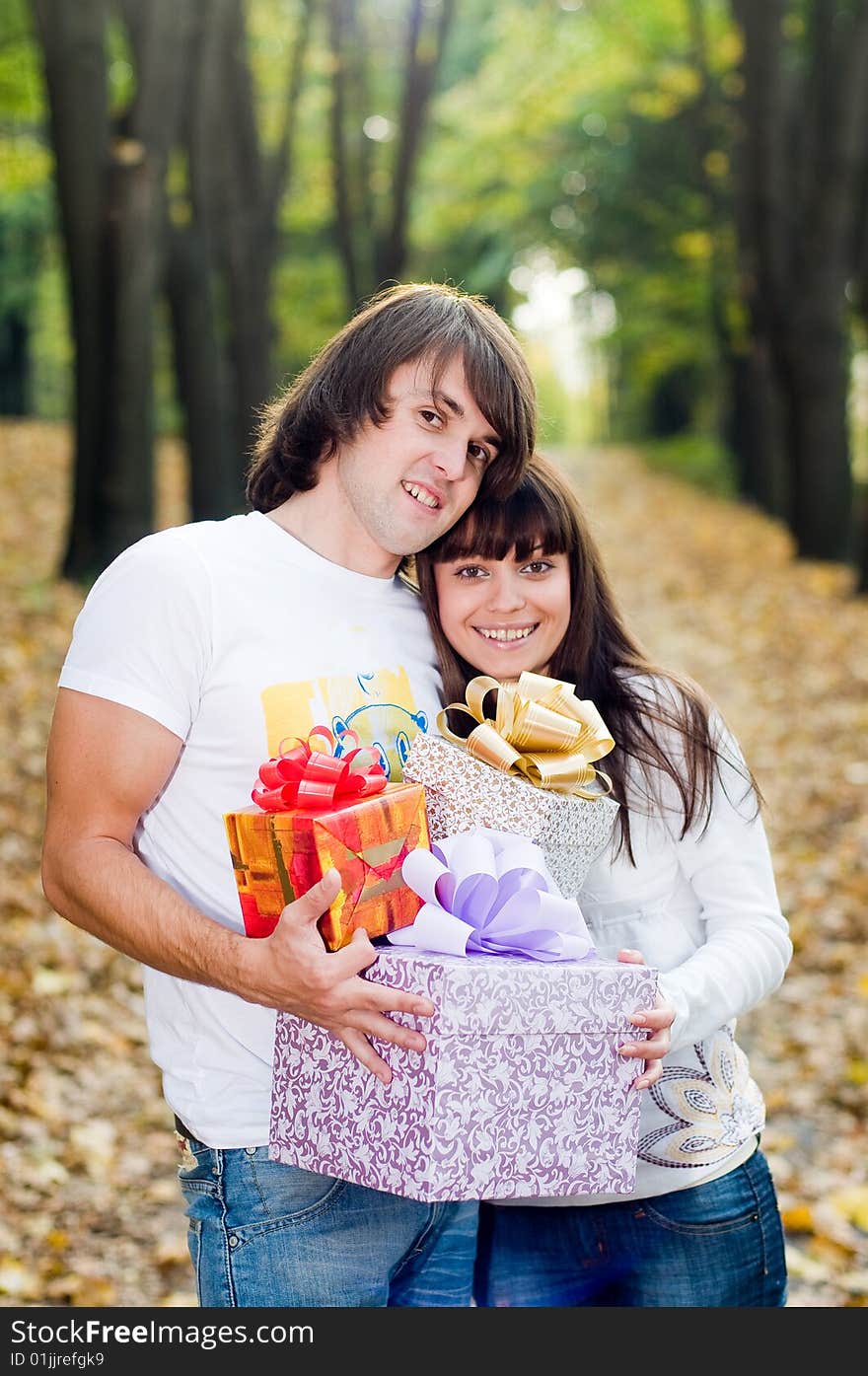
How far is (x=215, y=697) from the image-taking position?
240 centimetres

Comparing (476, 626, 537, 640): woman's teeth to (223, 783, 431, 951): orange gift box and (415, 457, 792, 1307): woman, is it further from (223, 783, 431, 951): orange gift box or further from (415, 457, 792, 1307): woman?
(223, 783, 431, 951): orange gift box

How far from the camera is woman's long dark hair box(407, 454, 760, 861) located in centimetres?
261

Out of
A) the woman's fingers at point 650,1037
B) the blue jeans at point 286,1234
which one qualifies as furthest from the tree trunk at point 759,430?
the blue jeans at point 286,1234

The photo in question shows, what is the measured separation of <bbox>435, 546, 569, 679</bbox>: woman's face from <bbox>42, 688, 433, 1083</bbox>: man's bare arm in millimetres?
660

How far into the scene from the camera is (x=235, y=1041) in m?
2.39

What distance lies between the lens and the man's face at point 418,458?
2619 millimetres

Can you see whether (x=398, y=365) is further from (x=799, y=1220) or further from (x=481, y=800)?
(x=799, y=1220)

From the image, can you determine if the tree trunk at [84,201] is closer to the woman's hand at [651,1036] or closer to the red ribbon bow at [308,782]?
the red ribbon bow at [308,782]

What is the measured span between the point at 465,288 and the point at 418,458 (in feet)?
20.8

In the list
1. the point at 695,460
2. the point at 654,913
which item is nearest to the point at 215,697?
the point at 654,913

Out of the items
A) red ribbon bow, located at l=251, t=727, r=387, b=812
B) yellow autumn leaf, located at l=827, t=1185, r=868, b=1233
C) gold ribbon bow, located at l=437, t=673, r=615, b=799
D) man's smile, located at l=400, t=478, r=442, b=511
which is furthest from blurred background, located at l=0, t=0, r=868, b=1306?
red ribbon bow, located at l=251, t=727, r=387, b=812

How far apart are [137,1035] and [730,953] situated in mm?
3846

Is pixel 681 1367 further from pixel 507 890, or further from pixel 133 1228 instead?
pixel 133 1228

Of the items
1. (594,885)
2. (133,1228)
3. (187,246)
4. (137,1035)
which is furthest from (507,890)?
(187,246)
